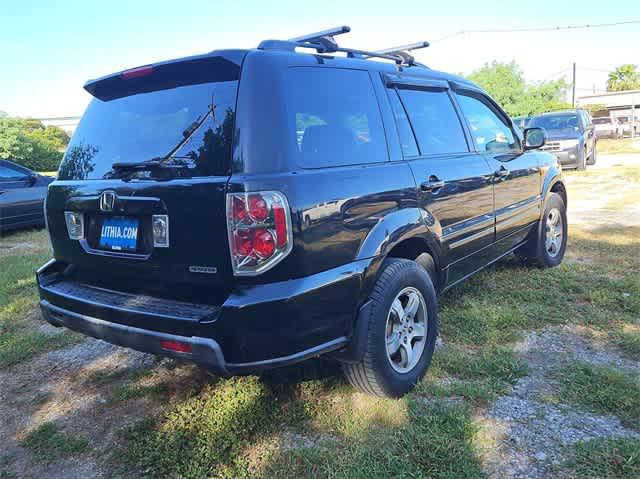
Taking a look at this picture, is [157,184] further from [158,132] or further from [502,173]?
→ [502,173]

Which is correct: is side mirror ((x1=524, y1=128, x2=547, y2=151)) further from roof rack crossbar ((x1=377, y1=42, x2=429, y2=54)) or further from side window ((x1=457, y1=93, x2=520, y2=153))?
roof rack crossbar ((x1=377, y1=42, x2=429, y2=54))

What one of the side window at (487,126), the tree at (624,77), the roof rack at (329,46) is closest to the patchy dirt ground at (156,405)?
the side window at (487,126)

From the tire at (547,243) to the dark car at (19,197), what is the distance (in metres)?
8.13

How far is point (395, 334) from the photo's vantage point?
112 inches

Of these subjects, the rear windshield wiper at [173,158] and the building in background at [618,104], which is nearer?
the rear windshield wiper at [173,158]

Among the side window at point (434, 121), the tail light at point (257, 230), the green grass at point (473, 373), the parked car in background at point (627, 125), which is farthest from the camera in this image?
the parked car in background at point (627, 125)

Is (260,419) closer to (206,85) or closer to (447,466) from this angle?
(447,466)

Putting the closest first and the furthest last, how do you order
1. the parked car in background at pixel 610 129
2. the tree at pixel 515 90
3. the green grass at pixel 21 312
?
the green grass at pixel 21 312 → the parked car in background at pixel 610 129 → the tree at pixel 515 90

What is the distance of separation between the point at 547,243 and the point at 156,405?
4020 mm

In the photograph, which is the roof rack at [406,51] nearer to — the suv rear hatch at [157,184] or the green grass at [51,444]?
the suv rear hatch at [157,184]

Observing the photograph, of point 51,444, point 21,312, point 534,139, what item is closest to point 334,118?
point 51,444

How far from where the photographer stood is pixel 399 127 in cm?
300

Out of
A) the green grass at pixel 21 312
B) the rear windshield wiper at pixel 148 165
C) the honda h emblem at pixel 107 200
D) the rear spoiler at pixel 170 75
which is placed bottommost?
the green grass at pixel 21 312

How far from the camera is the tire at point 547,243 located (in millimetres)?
4898
